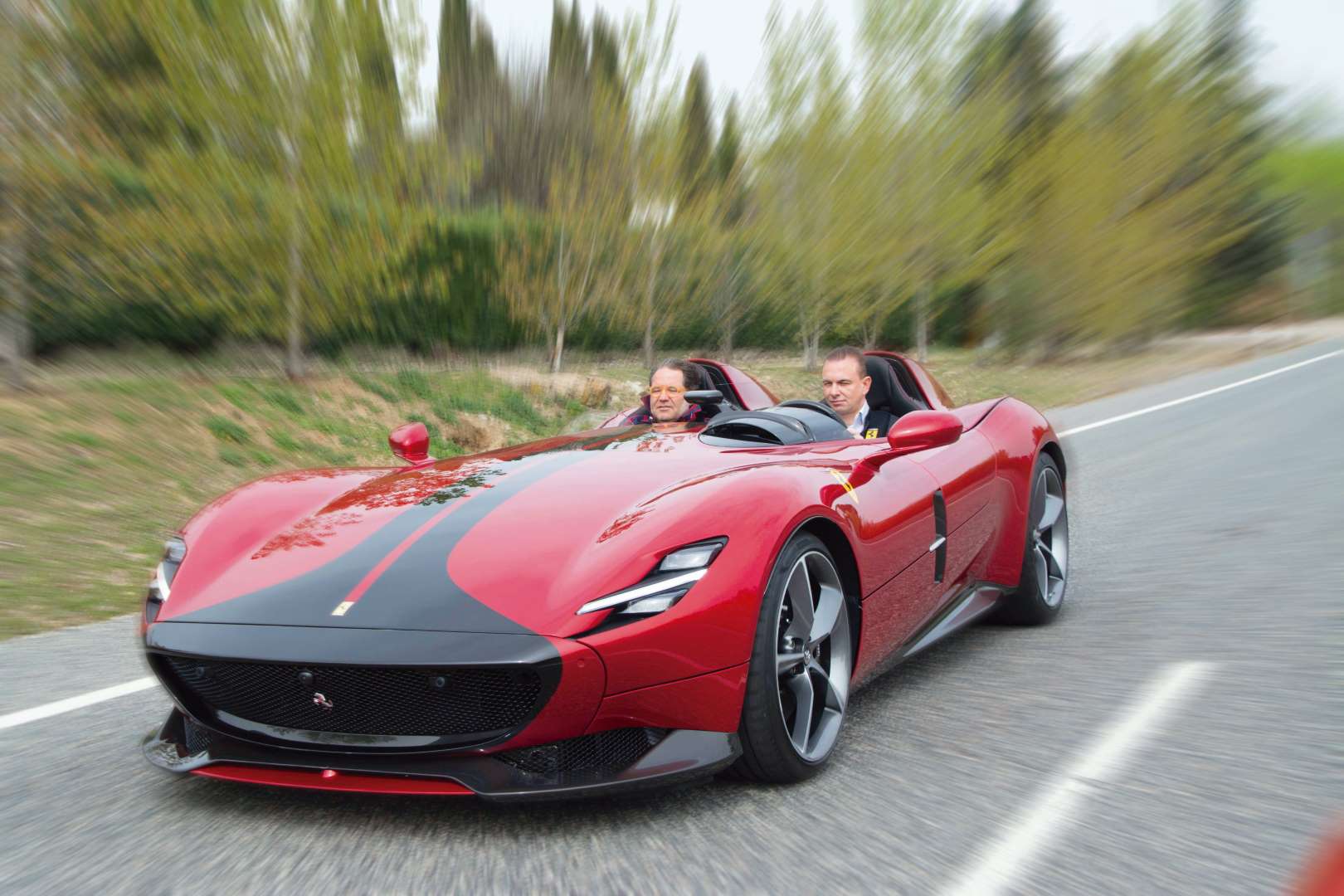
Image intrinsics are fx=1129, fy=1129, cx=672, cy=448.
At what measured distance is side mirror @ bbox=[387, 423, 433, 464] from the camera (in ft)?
14.4

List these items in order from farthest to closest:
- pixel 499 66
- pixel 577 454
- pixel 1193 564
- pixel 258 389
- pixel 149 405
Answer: pixel 499 66, pixel 258 389, pixel 149 405, pixel 1193 564, pixel 577 454

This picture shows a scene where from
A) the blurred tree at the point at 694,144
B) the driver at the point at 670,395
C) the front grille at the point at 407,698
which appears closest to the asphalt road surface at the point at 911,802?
the front grille at the point at 407,698

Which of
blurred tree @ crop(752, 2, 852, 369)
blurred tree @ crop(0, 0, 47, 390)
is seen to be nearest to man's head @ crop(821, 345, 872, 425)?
blurred tree @ crop(0, 0, 47, 390)

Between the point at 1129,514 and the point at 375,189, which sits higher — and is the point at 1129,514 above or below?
below

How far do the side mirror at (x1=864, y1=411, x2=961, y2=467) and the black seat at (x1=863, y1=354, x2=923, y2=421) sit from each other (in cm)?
133

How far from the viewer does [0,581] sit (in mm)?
6098

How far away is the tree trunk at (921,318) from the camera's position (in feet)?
81.9

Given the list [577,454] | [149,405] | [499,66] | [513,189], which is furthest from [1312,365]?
[577,454]

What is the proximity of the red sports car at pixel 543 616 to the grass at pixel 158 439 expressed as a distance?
3.06 metres

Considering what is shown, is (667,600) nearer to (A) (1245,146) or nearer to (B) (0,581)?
(B) (0,581)

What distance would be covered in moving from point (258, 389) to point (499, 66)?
16.6 m

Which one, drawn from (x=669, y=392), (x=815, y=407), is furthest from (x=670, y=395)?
(x=815, y=407)

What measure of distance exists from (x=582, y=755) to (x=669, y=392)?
254cm

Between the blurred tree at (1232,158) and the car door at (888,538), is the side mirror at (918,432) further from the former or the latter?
the blurred tree at (1232,158)
